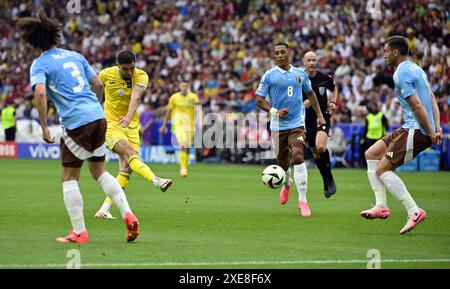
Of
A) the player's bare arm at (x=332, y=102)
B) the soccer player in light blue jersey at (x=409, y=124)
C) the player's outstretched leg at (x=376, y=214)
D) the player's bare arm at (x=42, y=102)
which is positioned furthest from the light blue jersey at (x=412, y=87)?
the player's bare arm at (x=332, y=102)

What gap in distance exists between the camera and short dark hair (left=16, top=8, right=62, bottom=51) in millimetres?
9625

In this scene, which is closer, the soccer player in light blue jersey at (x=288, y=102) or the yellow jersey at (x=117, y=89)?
the yellow jersey at (x=117, y=89)

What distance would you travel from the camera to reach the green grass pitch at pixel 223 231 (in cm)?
875

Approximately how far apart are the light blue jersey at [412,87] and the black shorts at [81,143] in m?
3.77

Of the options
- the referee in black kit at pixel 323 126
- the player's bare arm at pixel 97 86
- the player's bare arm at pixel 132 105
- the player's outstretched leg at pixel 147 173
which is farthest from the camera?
the referee in black kit at pixel 323 126

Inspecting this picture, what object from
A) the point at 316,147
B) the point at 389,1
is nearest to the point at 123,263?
the point at 316,147

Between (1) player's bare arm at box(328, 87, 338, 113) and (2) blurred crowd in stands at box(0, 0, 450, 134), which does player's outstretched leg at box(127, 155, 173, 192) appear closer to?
(1) player's bare arm at box(328, 87, 338, 113)

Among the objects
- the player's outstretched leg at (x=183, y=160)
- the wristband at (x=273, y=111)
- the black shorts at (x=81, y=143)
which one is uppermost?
the black shorts at (x=81, y=143)

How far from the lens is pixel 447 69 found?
29.2m

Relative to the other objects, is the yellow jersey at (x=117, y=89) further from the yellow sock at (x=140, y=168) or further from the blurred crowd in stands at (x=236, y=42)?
the blurred crowd in stands at (x=236, y=42)

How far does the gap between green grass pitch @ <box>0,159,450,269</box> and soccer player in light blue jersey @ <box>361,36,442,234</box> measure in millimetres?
535

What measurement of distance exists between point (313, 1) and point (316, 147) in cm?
1926

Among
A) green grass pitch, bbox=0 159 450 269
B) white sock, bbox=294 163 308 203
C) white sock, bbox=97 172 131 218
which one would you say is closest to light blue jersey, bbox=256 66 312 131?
white sock, bbox=294 163 308 203
